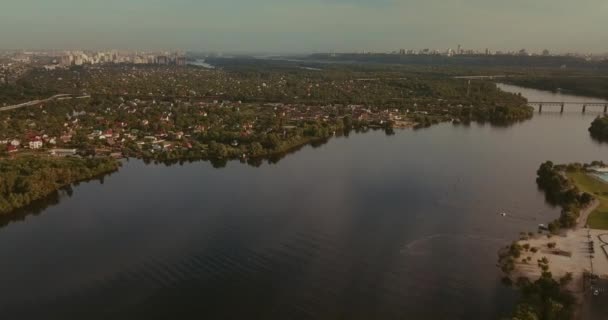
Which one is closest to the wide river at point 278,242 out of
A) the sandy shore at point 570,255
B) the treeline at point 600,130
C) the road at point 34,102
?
the sandy shore at point 570,255

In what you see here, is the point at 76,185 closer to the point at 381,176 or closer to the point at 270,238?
the point at 270,238

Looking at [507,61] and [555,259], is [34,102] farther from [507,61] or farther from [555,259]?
[507,61]

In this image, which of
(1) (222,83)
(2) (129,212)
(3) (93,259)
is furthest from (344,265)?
(1) (222,83)

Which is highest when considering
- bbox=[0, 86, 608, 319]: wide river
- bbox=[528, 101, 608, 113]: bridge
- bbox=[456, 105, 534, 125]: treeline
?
bbox=[528, 101, 608, 113]: bridge

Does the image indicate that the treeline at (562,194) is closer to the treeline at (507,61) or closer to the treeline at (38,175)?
the treeline at (38,175)

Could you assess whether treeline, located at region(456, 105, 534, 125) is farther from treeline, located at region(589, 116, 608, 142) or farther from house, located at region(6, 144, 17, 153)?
house, located at region(6, 144, 17, 153)

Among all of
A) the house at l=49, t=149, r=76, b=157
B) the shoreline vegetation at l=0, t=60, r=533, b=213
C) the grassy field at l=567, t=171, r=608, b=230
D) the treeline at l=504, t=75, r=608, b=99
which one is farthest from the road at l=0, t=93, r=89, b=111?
the treeline at l=504, t=75, r=608, b=99
